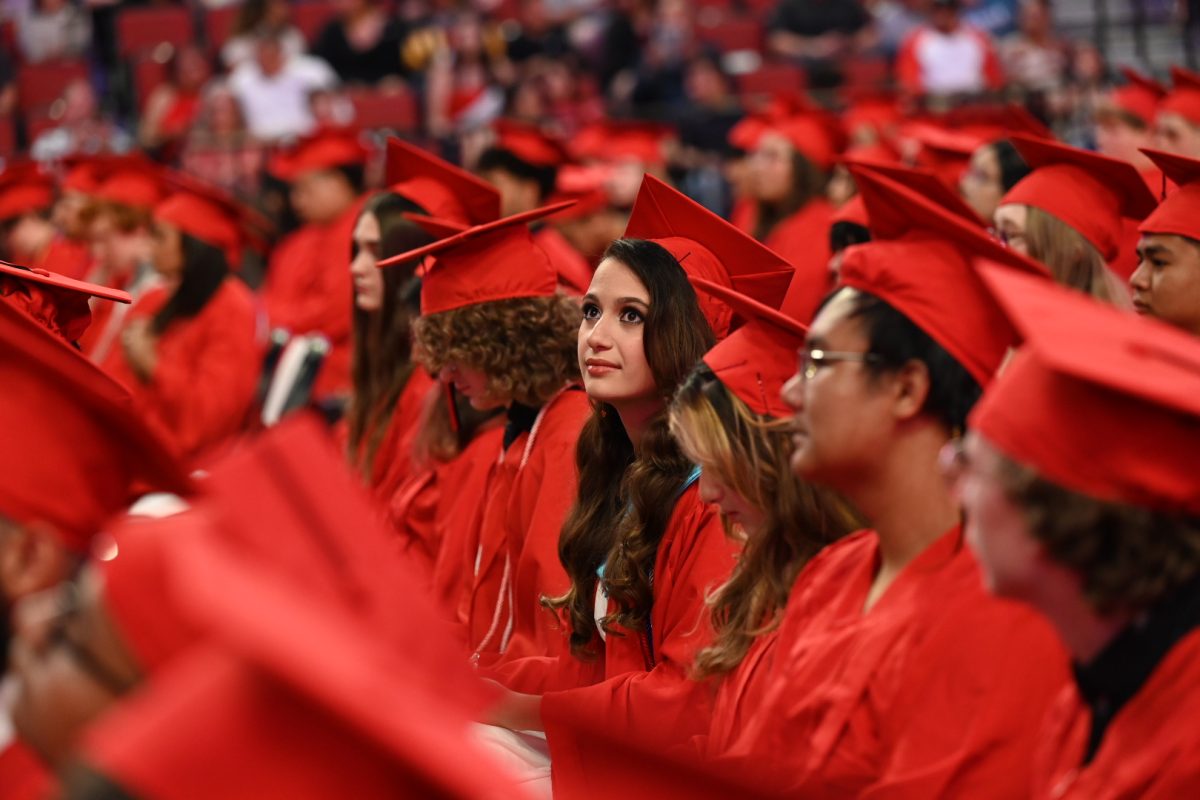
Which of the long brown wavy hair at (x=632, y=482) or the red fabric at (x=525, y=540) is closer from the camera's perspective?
the long brown wavy hair at (x=632, y=482)

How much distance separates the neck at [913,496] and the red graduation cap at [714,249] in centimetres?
137

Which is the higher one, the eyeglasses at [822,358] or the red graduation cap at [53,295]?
the eyeglasses at [822,358]

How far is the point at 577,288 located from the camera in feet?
16.9

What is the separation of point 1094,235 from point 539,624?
1983 mm

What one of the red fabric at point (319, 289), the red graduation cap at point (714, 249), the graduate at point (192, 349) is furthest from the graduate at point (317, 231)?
the red graduation cap at point (714, 249)

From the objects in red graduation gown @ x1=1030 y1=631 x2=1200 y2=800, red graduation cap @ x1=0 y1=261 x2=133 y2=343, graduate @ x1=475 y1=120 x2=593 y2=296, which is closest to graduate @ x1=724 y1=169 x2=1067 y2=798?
red graduation gown @ x1=1030 y1=631 x2=1200 y2=800

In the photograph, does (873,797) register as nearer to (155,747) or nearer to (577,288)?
(155,747)

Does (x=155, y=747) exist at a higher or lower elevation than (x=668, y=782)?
higher

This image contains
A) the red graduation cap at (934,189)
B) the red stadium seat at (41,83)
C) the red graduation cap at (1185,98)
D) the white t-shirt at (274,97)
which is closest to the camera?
the red graduation cap at (934,189)

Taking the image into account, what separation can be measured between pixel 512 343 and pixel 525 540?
1.91 ft

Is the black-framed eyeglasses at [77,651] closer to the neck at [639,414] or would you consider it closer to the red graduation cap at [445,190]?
the neck at [639,414]

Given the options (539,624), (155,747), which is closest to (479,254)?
(539,624)

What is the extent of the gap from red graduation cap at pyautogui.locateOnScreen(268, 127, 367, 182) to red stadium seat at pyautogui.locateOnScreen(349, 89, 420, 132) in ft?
10.8

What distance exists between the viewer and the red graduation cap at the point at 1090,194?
15.6 feet
